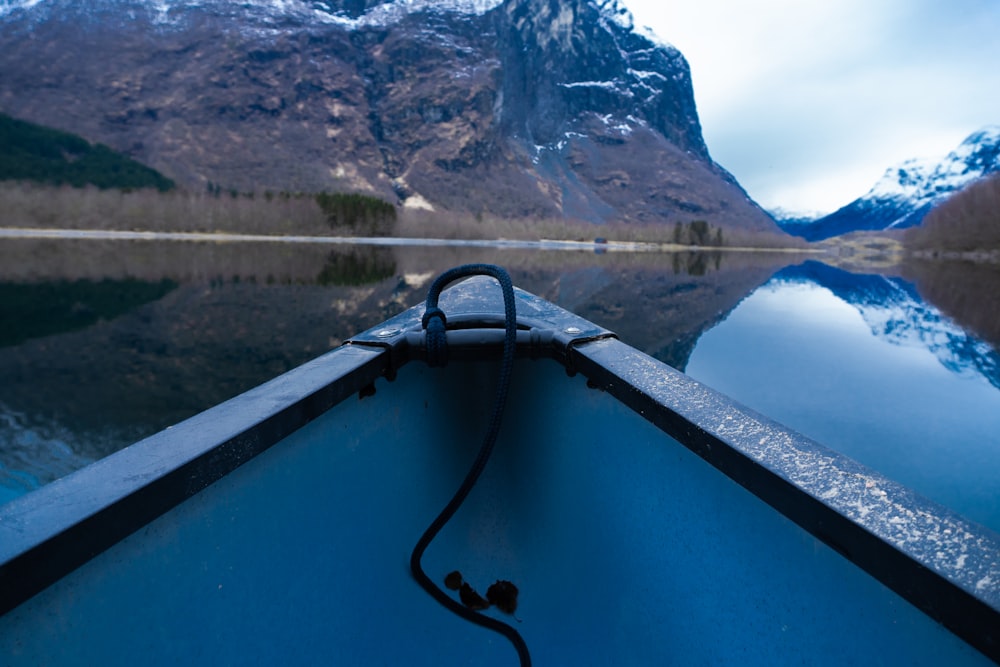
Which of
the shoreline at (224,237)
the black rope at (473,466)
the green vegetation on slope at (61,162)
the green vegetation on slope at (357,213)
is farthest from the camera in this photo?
the green vegetation on slope at (61,162)

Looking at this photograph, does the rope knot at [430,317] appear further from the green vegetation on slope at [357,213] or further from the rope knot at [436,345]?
the green vegetation on slope at [357,213]

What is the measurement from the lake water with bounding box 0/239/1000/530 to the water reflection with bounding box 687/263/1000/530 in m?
0.02

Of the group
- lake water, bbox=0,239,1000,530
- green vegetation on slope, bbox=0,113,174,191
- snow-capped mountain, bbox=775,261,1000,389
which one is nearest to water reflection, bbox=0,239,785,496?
lake water, bbox=0,239,1000,530

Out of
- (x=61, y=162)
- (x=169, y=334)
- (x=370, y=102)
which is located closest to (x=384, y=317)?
(x=169, y=334)

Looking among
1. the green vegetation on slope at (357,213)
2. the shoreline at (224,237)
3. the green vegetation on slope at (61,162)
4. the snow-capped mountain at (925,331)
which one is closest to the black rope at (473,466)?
the snow-capped mountain at (925,331)

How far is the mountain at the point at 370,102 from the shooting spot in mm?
71750

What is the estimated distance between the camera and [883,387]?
5199 millimetres

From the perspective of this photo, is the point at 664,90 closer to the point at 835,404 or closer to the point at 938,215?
the point at 938,215

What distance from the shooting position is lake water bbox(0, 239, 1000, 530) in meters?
3.44

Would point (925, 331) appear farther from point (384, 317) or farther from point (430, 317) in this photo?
point (430, 317)

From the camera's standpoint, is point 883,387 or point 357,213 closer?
point 883,387

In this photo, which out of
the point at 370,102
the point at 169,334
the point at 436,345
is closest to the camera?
the point at 436,345

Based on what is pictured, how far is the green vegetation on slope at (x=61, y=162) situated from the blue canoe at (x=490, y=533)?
59.9m

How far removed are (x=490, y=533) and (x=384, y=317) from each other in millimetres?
5559
